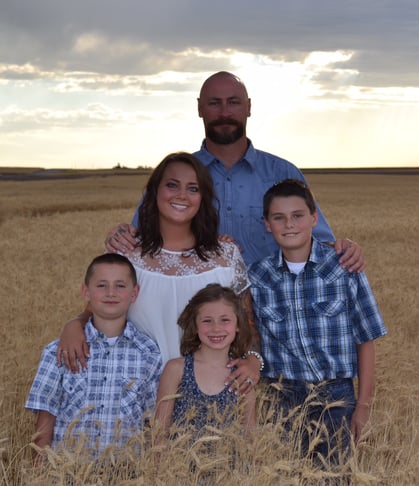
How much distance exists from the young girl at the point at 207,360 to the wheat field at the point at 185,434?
0.55ft

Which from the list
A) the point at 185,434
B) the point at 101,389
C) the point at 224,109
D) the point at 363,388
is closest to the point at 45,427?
the point at 101,389

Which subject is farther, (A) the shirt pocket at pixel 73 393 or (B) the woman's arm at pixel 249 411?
(A) the shirt pocket at pixel 73 393

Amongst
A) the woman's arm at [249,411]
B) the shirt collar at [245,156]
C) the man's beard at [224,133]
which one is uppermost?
the man's beard at [224,133]

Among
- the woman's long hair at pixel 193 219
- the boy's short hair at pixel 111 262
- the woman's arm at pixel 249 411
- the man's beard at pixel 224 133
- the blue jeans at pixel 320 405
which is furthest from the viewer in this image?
the man's beard at pixel 224 133

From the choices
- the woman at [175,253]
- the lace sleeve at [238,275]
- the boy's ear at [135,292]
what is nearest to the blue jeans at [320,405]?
the woman at [175,253]

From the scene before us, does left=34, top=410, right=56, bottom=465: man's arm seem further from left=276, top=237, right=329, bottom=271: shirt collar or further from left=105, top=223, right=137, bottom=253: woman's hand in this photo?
left=276, top=237, right=329, bottom=271: shirt collar

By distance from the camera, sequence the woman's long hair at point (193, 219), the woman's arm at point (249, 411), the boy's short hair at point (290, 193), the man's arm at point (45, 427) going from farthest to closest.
→ the woman's long hair at point (193, 219)
the boy's short hair at point (290, 193)
the man's arm at point (45, 427)
the woman's arm at point (249, 411)

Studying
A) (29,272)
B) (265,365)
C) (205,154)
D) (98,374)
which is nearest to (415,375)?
(265,365)

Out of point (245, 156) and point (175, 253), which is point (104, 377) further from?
point (245, 156)

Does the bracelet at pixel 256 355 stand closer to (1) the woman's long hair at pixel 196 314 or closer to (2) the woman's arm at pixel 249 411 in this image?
(1) the woman's long hair at pixel 196 314

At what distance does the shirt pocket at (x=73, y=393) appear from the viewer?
3.80m

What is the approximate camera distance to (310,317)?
415 centimetres

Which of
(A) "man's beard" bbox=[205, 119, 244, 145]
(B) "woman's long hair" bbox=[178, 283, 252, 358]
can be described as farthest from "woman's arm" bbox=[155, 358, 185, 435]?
(A) "man's beard" bbox=[205, 119, 244, 145]

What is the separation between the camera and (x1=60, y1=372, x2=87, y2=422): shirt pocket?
380 cm
